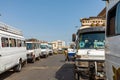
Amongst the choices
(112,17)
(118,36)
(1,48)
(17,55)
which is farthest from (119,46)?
(17,55)

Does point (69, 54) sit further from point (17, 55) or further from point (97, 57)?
point (97, 57)

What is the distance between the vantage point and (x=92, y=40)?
36.4ft

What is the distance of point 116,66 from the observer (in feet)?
15.3

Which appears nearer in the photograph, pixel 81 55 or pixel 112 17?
pixel 112 17

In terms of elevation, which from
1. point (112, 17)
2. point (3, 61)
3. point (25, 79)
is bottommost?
point (25, 79)

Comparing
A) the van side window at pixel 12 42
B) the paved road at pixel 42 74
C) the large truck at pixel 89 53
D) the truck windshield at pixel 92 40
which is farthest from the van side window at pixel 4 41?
the truck windshield at pixel 92 40

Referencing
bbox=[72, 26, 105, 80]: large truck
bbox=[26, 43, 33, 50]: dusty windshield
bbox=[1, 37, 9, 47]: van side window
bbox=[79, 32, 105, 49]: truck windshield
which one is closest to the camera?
bbox=[72, 26, 105, 80]: large truck

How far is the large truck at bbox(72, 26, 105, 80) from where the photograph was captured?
10.1 metres

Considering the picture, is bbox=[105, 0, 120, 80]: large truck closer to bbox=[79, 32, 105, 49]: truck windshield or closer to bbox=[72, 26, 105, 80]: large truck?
bbox=[72, 26, 105, 80]: large truck

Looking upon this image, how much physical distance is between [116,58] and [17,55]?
1212cm

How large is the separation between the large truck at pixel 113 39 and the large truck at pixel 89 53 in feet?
12.9

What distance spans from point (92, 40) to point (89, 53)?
85 centimetres

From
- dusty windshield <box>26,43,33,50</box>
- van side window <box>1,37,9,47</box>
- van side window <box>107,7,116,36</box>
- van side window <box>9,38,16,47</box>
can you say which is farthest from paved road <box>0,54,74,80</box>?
van side window <box>107,7,116,36</box>

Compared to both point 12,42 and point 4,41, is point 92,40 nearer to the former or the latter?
point 4,41
